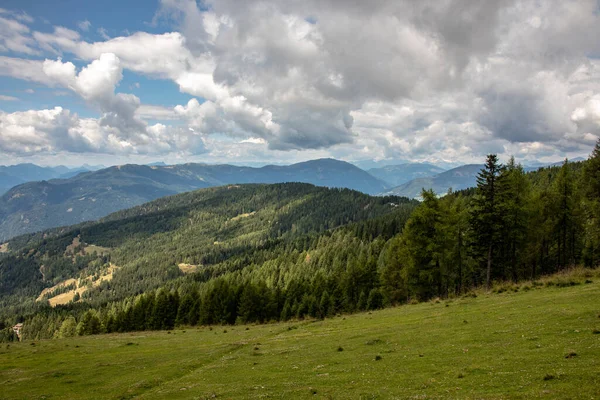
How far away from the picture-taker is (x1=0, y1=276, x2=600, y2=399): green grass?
1372cm

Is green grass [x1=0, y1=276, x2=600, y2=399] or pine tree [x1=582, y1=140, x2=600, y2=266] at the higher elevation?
pine tree [x1=582, y1=140, x2=600, y2=266]

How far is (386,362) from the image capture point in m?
19.4

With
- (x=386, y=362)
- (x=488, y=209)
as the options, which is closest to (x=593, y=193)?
(x=488, y=209)

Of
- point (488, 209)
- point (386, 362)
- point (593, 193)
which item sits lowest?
point (386, 362)

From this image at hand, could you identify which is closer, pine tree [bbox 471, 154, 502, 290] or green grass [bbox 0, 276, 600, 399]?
green grass [bbox 0, 276, 600, 399]

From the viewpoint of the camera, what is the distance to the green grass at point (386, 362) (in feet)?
45.0

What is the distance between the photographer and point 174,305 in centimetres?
8612

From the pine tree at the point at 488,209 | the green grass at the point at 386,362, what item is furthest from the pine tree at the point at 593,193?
the green grass at the point at 386,362

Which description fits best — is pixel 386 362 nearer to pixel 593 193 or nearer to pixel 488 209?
pixel 488 209

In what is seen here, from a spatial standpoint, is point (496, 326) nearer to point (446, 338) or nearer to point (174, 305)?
point (446, 338)

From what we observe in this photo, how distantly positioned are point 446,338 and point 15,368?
37.2 metres

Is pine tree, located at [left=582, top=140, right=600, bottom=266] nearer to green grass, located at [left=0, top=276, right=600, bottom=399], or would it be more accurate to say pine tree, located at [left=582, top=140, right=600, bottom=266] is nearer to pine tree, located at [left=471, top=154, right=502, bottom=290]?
pine tree, located at [left=471, top=154, right=502, bottom=290]

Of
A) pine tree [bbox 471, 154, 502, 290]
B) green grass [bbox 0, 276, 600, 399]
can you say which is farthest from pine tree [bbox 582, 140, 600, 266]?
green grass [bbox 0, 276, 600, 399]

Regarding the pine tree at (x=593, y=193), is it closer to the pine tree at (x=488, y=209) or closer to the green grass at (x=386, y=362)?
the pine tree at (x=488, y=209)
